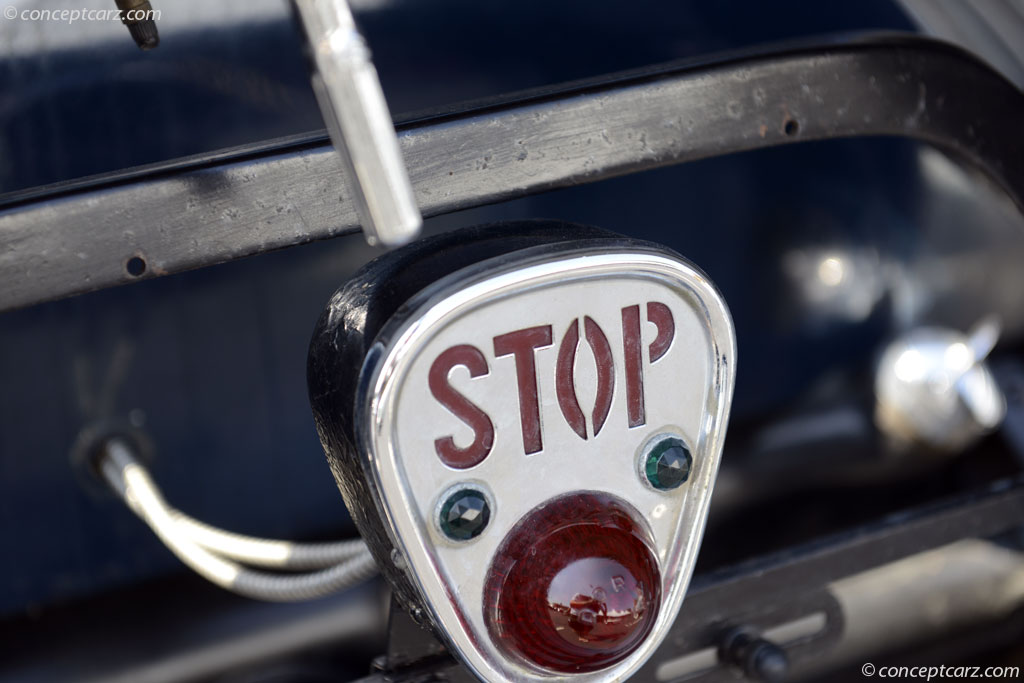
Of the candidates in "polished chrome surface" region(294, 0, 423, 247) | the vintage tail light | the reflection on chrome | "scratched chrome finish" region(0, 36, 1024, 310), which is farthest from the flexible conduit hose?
the reflection on chrome

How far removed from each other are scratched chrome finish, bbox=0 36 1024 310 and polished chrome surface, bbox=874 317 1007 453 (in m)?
0.53

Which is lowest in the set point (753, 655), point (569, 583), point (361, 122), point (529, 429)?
point (753, 655)

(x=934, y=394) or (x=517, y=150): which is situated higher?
(x=517, y=150)

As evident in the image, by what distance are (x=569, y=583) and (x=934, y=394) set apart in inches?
34.8

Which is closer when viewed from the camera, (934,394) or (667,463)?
(667,463)

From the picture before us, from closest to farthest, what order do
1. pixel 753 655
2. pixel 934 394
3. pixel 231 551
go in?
1. pixel 753 655
2. pixel 231 551
3. pixel 934 394

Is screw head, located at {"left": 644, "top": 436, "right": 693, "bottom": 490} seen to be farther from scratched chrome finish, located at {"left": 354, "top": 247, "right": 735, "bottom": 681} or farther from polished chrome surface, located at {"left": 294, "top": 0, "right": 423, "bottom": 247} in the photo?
polished chrome surface, located at {"left": 294, "top": 0, "right": 423, "bottom": 247}

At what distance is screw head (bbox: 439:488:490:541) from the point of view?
2.17ft

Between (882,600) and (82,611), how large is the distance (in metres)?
0.90

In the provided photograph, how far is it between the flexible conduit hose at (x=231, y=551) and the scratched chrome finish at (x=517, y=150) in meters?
0.37

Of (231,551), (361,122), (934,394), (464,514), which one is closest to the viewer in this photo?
(361,122)

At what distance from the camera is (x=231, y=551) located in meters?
1.06

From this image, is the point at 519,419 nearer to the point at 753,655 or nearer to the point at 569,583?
the point at 569,583

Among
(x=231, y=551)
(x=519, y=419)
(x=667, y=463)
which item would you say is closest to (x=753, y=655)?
(x=667, y=463)
